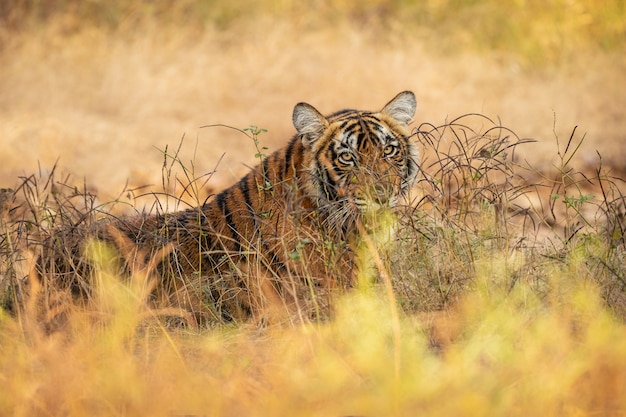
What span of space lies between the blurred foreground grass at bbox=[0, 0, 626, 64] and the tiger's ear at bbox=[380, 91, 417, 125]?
30.6 feet

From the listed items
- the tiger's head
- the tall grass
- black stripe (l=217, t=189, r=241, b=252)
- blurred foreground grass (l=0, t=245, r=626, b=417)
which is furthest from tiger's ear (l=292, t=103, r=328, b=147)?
blurred foreground grass (l=0, t=245, r=626, b=417)

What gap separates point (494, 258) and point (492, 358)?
0.92m

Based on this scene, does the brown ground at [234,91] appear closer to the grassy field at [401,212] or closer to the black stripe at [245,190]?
the grassy field at [401,212]

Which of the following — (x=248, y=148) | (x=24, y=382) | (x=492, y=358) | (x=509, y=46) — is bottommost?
(x=492, y=358)

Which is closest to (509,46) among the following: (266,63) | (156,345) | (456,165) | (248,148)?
(266,63)

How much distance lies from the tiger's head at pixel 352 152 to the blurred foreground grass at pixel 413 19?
952cm

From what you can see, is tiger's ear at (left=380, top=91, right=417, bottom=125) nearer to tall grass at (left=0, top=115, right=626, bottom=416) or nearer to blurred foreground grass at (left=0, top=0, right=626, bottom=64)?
tall grass at (left=0, top=115, right=626, bottom=416)

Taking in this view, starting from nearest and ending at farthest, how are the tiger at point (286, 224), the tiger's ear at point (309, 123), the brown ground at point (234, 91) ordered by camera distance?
the tiger at point (286, 224)
the tiger's ear at point (309, 123)
the brown ground at point (234, 91)

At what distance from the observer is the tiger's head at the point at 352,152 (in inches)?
175

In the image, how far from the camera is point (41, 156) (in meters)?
10.4

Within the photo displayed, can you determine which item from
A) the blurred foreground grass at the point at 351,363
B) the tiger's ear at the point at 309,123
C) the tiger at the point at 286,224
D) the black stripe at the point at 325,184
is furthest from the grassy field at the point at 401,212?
the tiger's ear at the point at 309,123

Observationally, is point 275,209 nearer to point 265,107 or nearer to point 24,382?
point 24,382

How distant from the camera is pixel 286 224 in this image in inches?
175

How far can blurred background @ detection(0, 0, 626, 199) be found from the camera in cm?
1089
